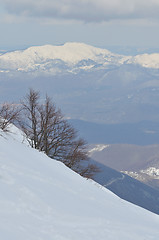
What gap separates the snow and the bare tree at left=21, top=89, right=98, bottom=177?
30.0ft

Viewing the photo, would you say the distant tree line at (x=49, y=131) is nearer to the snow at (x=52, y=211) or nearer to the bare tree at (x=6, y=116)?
the bare tree at (x=6, y=116)

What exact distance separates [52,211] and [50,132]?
582 inches

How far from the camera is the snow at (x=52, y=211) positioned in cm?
664

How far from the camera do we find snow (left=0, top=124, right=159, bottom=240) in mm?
6641

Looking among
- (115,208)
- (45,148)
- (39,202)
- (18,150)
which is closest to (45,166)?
(18,150)

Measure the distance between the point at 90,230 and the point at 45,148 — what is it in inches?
566

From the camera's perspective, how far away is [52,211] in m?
7.96

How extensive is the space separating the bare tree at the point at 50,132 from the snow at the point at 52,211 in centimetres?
914

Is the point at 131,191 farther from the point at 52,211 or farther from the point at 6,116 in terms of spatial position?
the point at 52,211

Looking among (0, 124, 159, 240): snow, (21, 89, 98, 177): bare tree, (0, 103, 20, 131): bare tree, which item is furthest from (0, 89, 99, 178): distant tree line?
(0, 124, 159, 240): snow

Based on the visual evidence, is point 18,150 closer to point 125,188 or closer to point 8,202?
point 8,202

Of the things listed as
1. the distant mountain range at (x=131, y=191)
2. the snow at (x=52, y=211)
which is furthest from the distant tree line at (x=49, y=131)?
the distant mountain range at (x=131, y=191)

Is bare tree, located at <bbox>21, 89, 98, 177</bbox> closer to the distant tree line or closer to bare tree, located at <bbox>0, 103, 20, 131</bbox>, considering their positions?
the distant tree line

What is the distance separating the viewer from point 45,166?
41.8ft
